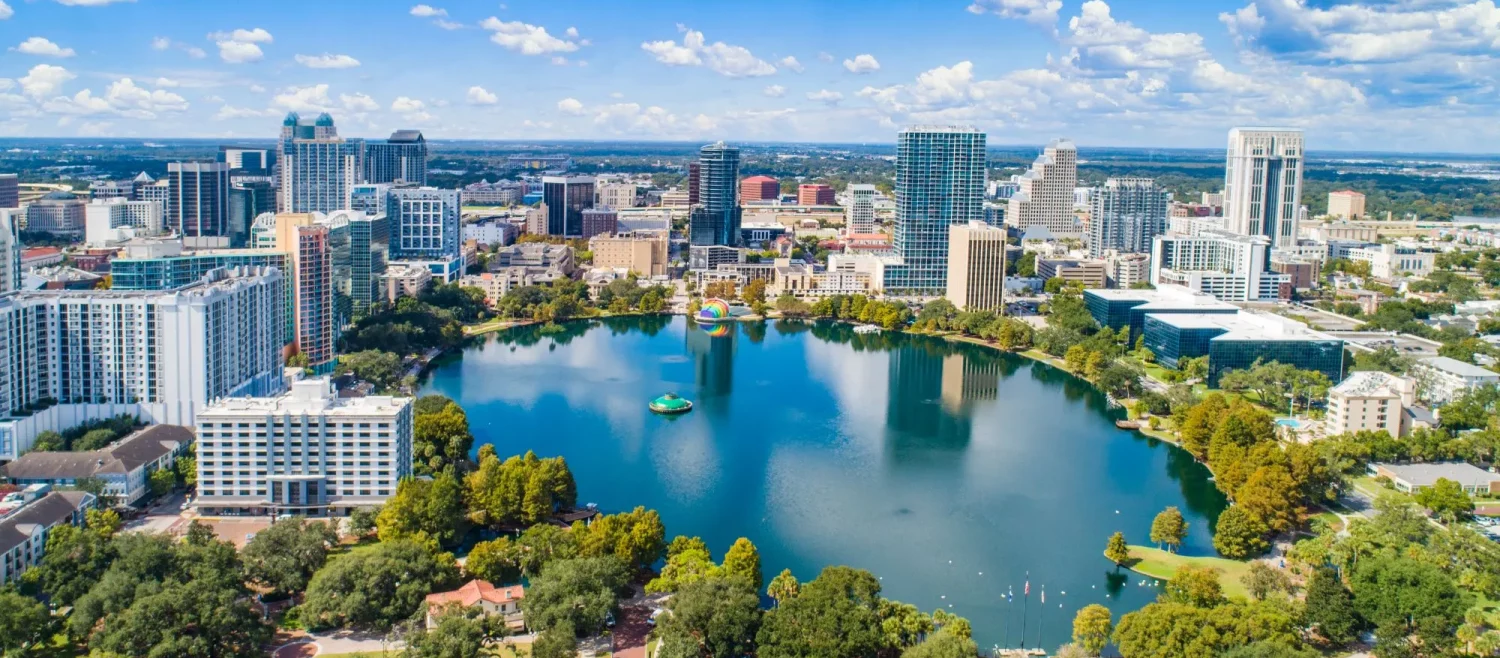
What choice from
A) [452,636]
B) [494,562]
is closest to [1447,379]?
[494,562]

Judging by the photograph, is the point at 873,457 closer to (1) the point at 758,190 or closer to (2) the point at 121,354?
(2) the point at 121,354

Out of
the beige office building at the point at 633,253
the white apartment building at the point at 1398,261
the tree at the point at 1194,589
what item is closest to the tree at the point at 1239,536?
the tree at the point at 1194,589

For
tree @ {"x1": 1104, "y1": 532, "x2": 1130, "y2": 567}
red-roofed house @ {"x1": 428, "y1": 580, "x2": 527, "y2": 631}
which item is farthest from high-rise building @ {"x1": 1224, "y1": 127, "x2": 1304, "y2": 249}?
red-roofed house @ {"x1": 428, "y1": 580, "x2": 527, "y2": 631}

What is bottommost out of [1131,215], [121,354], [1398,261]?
[121,354]

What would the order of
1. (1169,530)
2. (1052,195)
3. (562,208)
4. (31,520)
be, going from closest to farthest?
1. (31,520)
2. (1169,530)
3. (562,208)
4. (1052,195)

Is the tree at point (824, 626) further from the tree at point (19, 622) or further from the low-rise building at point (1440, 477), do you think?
the low-rise building at point (1440, 477)

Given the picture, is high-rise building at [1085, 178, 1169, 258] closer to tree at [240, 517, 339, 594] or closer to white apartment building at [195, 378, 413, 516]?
white apartment building at [195, 378, 413, 516]

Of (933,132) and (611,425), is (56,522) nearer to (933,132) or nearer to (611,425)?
(611,425)
